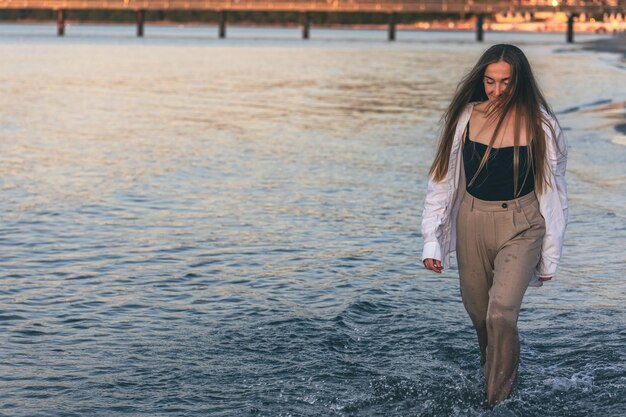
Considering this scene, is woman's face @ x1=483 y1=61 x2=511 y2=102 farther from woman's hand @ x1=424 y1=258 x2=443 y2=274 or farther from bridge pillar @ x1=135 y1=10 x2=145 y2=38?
bridge pillar @ x1=135 y1=10 x2=145 y2=38

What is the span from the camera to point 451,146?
630 cm

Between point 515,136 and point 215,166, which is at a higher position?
point 515,136

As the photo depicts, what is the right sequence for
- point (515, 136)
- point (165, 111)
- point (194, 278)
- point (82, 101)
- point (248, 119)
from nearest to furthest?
point (515, 136) → point (194, 278) → point (248, 119) → point (165, 111) → point (82, 101)

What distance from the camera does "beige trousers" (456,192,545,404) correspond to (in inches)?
242

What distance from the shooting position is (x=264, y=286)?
33.7ft

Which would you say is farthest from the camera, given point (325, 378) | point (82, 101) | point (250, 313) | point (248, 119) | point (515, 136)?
point (82, 101)

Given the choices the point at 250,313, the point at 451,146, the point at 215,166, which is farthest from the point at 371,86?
the point at 451,146

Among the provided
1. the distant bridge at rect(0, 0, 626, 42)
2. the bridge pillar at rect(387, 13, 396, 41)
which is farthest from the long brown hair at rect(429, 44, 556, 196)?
the bridge pillar at rect(387, 13, 396, 41)

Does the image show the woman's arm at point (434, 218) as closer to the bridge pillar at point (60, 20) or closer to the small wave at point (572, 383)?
the small wave at point (572, 383)

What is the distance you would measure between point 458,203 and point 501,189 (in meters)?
0.31

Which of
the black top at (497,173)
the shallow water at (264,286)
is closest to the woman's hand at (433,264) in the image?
the black top at (497,173)

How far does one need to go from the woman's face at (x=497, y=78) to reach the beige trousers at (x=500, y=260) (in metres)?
0.57

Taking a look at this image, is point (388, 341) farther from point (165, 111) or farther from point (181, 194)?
point (165, 111)

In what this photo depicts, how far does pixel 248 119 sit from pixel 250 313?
1888cm
